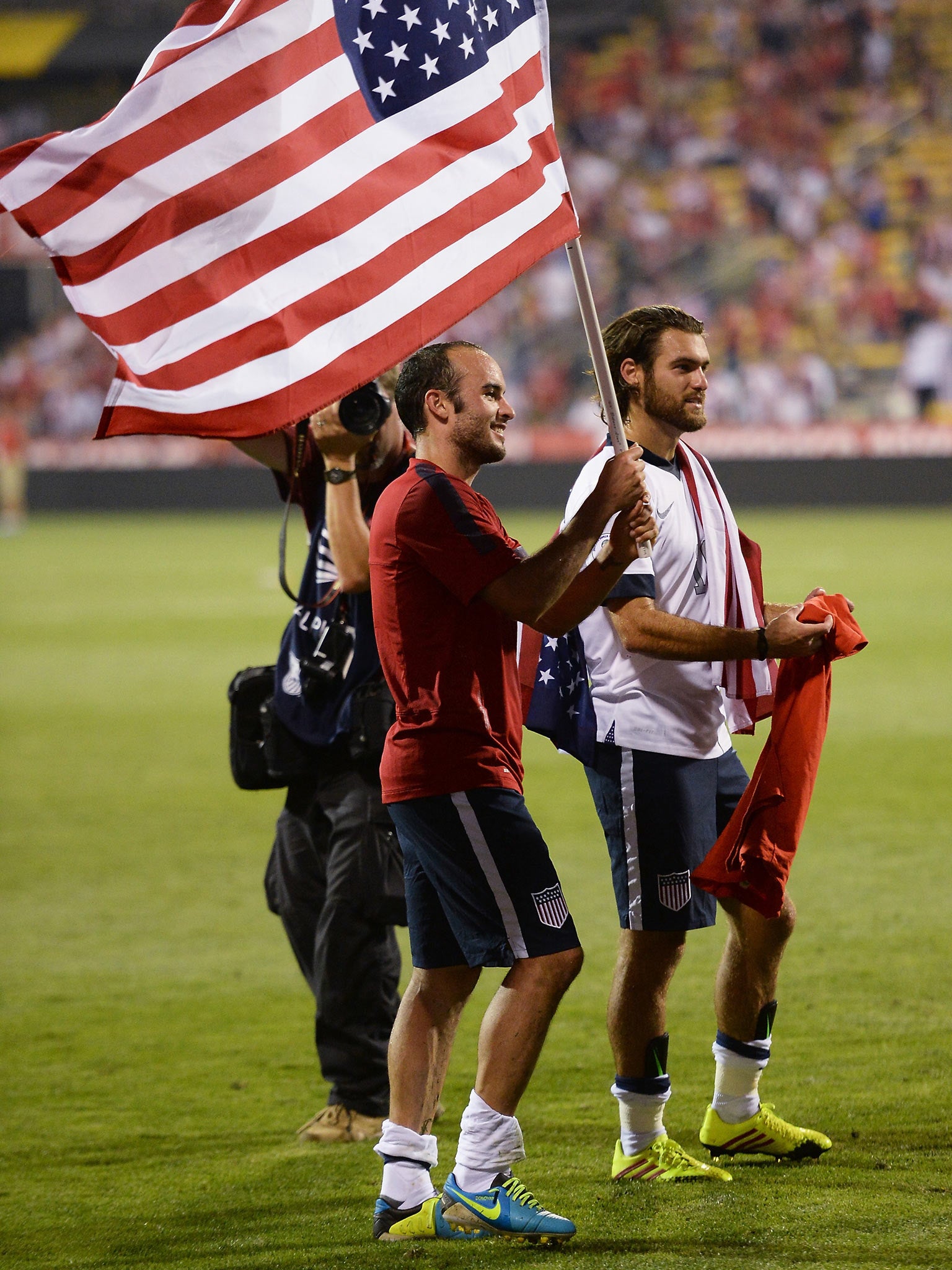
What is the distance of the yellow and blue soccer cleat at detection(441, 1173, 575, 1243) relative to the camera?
3.93m

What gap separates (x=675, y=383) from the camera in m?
4.46

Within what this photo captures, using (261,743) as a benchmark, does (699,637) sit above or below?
above

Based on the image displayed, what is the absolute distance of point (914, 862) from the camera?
765cm

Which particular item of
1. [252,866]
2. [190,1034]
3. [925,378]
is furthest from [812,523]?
[190,1034]

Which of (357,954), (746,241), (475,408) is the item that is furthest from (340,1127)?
(746,241)

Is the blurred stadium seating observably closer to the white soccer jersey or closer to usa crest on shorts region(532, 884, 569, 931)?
the white soccer jersey

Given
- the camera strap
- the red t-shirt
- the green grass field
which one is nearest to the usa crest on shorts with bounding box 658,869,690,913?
the red t-shirt

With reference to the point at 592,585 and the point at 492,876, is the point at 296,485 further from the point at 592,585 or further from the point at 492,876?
the point at 492,876

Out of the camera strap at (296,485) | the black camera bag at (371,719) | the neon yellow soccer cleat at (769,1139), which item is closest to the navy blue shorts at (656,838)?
the neon yellow soccer cleat at (769,1139)

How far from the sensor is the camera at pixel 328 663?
5184 mm

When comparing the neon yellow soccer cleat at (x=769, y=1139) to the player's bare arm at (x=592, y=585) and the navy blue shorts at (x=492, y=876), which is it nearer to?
the navy blue shorts at (x=492, y=876)

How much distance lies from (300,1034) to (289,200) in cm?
304

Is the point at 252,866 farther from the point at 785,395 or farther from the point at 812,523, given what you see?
the point at 785,395

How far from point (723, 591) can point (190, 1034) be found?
255 centimetres
